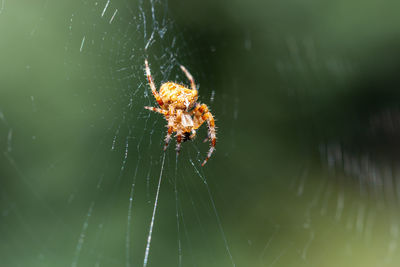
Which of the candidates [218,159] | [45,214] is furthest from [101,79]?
[218,159]

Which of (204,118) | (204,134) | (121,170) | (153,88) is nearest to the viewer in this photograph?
(153,88)

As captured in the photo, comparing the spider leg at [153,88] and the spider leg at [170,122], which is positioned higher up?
the spider leg at [153,88]

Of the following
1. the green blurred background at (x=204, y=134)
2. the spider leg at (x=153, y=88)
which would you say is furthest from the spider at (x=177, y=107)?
the green blurred background at (x=204, y=134)

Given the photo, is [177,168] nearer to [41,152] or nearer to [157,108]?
A: [157,108]

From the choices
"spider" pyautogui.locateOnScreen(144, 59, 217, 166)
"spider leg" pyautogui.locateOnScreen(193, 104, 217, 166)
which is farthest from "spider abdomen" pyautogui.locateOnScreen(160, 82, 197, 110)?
"spider leg" pyautogui.locateOnScreen(193, 104, 217, 166)

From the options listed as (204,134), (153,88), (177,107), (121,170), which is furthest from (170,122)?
(121,170)

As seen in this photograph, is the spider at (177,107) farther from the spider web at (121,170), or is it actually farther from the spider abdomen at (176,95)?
the spider web at (121,170)

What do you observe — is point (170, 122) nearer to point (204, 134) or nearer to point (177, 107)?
point (177, 107)

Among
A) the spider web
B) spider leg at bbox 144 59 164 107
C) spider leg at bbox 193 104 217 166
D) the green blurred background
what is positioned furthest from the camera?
the green blurred background

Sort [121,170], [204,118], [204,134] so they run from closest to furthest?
[204,118], [204,134], [121,170]

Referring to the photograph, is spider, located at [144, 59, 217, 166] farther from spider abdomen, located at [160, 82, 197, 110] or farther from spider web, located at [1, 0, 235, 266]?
spider web, located at [1, 0, 235, 266]
